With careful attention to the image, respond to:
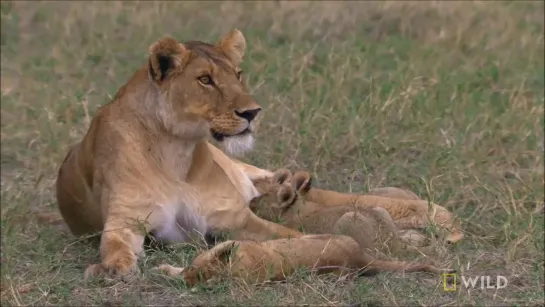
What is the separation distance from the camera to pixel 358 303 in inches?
151

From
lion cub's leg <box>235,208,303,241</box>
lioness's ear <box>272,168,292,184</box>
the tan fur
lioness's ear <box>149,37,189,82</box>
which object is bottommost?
the tan fur

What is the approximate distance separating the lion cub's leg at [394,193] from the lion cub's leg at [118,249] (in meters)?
1.21

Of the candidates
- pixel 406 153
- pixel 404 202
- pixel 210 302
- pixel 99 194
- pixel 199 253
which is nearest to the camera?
pixel 210 302

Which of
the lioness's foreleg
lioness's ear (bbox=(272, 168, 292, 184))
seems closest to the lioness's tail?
lioness's ear (bbox=(272, 168, 292, 184))

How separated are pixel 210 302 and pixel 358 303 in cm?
47

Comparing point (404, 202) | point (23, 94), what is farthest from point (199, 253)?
point (23, 94)

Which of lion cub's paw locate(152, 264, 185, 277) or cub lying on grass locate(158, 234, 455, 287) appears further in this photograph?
lion cub's paw locate(152, 264, 185, 277)

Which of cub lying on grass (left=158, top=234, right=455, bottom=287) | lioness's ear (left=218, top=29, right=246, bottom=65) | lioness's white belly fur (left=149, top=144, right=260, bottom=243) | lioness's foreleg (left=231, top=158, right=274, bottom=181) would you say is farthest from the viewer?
lioness's foreleg (left=231, top=158, right=274, bottom=181)

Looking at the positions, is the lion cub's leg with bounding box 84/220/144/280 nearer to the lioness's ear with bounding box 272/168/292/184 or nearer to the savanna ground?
the savanna ground

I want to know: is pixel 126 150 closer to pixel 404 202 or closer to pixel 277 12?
pixel 404 202

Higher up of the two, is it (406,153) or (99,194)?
(99,194)

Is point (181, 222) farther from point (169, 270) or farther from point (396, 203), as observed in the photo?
point (396, 203)

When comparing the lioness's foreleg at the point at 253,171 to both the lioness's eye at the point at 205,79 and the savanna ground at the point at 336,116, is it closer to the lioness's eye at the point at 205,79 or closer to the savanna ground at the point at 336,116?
the savanna ground at the point at 336,116

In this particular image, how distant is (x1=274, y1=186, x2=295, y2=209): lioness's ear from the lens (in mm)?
4688
